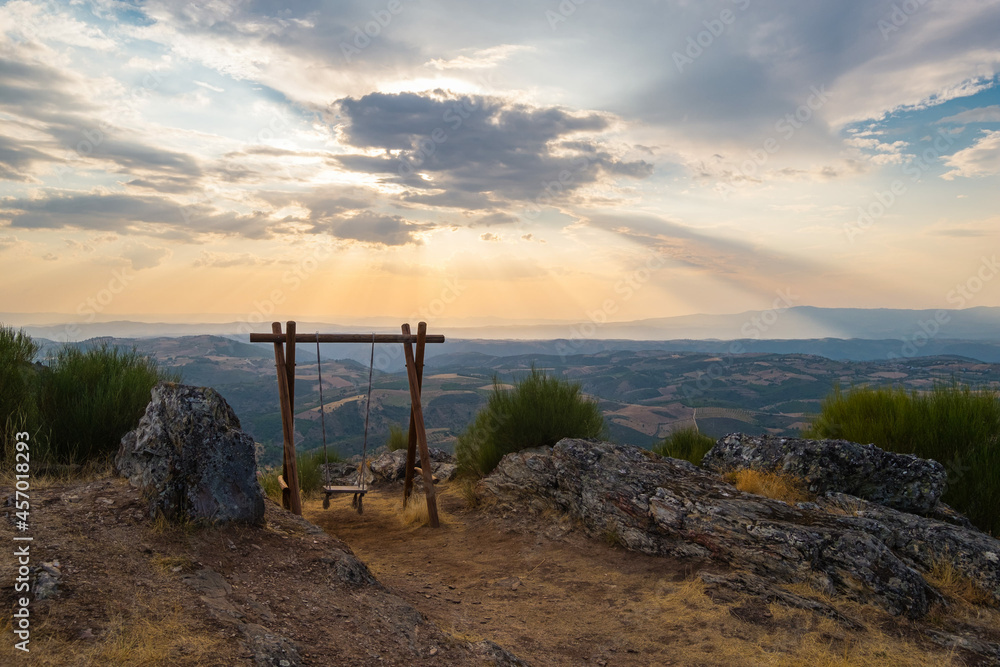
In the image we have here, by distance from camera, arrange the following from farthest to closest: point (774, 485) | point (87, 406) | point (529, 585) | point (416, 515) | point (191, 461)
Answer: point (416, 515) → point (774, 485) → point (87, 406) → point (529, 585) → point (191, 461)

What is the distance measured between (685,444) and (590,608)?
7.75 metres

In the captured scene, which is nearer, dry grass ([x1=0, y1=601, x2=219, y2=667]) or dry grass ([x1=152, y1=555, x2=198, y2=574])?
dry grass ([x1=0, y1=601, x2=219, y2=667])

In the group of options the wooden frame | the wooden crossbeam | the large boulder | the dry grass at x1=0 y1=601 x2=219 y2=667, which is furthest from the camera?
the wooden crossbeam

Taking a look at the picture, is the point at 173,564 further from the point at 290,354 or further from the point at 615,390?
the point at 615,390

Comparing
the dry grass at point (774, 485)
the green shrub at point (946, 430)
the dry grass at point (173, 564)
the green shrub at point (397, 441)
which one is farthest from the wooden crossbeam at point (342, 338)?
the green shrub at point (946, 430)

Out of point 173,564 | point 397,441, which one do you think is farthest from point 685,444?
point 173,564

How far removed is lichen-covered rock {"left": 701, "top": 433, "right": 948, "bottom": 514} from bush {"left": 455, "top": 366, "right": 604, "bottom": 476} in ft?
11.0

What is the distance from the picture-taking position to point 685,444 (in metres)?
12.9

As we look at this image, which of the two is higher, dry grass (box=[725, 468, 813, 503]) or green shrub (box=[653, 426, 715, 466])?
dry grass (box=[725, 468, 813, 503])

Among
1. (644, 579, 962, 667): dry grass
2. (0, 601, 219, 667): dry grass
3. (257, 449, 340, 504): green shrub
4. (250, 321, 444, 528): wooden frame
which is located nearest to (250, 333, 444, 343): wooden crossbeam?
(250, 321, 444, 528): wooden frame

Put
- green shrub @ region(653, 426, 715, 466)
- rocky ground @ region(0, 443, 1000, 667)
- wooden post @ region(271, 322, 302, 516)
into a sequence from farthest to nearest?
1. green shrub @ region(653, 426, 715, 466)
2. wooden post @ region(271, 322, 302, 516)
3. rocky ground @ region(0, 443, 1000, 667)

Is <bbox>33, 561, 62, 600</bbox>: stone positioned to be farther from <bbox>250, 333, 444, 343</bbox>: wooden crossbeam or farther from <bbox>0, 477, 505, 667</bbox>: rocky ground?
<bbox>250, 333, 444, 343</bbox>: wooden crossbeam

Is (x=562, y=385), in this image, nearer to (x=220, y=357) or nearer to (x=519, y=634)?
(x=519, y=634)

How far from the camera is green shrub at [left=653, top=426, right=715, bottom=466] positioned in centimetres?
1244
